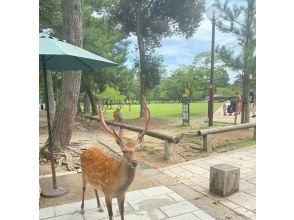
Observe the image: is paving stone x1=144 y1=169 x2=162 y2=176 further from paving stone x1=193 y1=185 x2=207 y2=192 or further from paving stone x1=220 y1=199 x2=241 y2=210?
paving stone x1=220 y1=199 x2=241 y2=210

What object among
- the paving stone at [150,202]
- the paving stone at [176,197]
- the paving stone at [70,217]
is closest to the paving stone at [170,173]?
the paving stone at [176,197]

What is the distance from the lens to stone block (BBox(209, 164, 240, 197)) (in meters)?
3.32

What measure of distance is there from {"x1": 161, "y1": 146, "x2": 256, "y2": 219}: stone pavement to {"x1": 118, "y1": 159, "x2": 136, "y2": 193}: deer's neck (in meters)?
1.17

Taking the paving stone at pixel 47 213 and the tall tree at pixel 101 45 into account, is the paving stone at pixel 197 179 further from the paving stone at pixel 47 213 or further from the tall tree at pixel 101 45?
the tall tree at pixel 101 45

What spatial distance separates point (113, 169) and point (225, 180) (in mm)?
1343

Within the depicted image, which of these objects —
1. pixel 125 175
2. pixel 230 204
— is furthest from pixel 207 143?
pixel 125 175

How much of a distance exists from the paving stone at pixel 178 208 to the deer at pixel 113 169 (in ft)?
1.68

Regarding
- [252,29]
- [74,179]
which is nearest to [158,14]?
[252,29]

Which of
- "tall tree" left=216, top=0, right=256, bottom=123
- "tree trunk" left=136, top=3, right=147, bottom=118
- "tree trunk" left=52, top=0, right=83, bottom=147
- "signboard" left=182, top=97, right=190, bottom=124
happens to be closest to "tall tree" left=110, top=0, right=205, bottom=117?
"tree trunk" left=136, top=3, right=147, bottom=118

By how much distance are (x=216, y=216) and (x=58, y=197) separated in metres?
1.68

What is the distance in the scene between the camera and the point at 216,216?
2.88m

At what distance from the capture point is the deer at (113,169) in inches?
88.0
